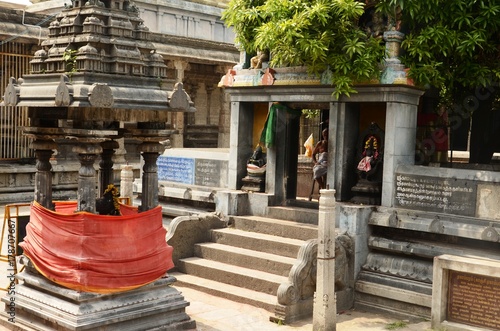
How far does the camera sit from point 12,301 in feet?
34.2

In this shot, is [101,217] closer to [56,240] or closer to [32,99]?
[56,240]

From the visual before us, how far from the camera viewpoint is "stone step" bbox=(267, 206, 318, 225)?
13453 mm

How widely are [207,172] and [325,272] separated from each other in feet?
20.1

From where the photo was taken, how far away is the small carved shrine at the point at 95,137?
9414 millimetres

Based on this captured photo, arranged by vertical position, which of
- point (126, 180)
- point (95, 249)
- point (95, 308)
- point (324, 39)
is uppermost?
point (324, 39)

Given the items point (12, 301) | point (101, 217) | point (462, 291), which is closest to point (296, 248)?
point (462, 291)

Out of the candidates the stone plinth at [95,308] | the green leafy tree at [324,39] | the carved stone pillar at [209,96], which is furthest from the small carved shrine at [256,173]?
the carved stone pillar at [209,96]

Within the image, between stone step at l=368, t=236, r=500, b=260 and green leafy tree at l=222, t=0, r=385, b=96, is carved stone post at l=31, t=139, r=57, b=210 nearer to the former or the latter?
green leafy tree at l=222, t=0, r=385, b=96

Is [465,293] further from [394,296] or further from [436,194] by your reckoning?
[436,194]

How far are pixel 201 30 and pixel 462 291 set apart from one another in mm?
24385

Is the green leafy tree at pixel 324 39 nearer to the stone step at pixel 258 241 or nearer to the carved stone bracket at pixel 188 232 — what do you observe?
the stone step at pixel 258 241

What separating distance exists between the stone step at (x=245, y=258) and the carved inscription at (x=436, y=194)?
7.82 ft

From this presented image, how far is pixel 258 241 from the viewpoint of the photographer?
518 inches

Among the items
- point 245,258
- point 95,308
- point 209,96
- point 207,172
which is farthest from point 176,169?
point 209,96
